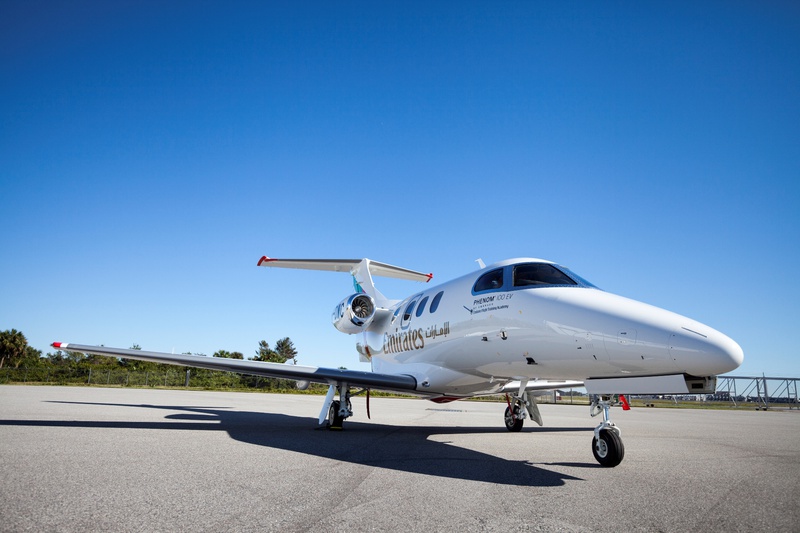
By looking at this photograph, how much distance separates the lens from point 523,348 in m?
7.25

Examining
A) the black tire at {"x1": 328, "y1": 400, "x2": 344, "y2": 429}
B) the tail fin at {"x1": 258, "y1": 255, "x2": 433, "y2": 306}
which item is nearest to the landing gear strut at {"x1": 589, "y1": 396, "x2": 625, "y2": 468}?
the black tire at {"x1": 328, "y1": 400, "x2": 344, "y2": 429}

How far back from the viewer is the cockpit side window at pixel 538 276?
7370 mm

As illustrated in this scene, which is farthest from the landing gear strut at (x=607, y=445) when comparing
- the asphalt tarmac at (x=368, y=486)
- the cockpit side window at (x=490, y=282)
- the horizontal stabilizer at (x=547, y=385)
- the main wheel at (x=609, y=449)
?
the horizontal stabilizer at (x=547, y=385)

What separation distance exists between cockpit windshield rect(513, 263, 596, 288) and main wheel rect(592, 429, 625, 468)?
213 centimetres

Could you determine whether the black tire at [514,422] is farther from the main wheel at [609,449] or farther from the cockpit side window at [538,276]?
the main wheel at [609,449]

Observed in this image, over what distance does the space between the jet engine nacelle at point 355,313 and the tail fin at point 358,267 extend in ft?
7.12

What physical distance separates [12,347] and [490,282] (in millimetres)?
77671

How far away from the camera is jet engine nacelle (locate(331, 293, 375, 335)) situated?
44.5 feet

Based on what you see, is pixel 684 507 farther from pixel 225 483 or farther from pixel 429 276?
pixel 429 276

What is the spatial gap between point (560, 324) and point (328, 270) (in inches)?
462

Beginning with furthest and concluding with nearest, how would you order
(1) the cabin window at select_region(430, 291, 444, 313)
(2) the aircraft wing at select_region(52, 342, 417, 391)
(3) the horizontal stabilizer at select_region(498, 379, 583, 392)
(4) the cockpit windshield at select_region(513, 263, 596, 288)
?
(3) the horizontal stabilizer at select_region(498, 379, 583, 392) < (1) the cabin window at select_region(430, 291, 444, 313) < (2) the aircraft wing at select_region(52, 342, 417, 391) < (4) the cockpit windshield at select_region(513, 263, 596, 288)

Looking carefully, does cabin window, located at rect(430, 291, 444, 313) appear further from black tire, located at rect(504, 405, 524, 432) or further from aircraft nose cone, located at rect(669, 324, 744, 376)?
aircraft nose cone, located at rect(669, 324, 744, 376)

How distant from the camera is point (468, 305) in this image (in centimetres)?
887

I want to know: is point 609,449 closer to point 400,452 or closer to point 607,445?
point 607,445
